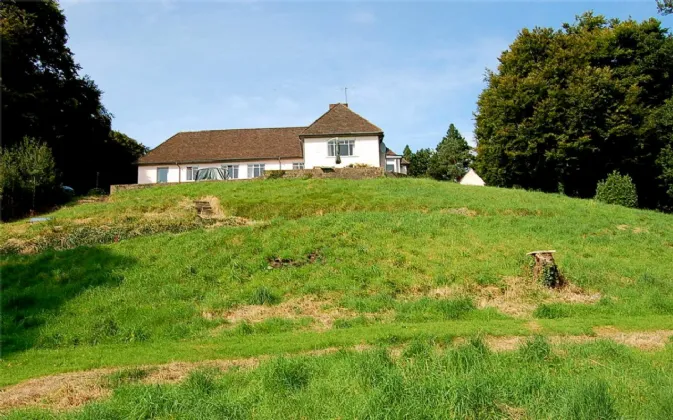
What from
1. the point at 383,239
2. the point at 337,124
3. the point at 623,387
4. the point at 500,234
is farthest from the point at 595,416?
the point at 337,124

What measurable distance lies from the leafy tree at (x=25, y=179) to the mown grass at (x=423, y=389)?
24.5 meters

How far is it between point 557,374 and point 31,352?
10651 millimetres

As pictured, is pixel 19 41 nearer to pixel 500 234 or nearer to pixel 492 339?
pixel 500 234

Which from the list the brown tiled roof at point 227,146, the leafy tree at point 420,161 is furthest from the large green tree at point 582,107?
the leafy tree at point 420,161

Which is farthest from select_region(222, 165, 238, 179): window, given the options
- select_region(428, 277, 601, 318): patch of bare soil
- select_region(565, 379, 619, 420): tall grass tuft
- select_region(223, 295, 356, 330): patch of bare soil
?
select_region(565, 379, 619, 420): tall grass tuft

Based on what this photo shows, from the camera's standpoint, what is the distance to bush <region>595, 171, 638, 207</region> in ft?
107

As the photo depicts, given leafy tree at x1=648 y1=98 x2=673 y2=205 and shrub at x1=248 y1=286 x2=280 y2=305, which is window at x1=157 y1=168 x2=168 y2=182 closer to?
shrub at x1=248 y1=286 x2=280 y2=305

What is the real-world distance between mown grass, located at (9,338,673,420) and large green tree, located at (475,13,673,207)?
31473 millimetres

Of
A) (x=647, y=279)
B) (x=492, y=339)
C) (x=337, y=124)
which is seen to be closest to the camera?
(x=492, y=339)

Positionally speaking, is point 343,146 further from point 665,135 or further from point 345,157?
point 665,135

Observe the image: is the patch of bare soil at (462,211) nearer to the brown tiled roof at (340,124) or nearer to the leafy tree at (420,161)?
the brown tiled roof at (340,124)

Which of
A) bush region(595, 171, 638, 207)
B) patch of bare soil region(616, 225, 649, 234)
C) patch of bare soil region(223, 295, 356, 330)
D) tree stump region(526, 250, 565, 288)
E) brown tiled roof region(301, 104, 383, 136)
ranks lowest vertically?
patch of bare soil region(223, 295, 356, 330)

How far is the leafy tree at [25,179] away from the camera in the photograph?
90.6ft

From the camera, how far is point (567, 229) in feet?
72.4
